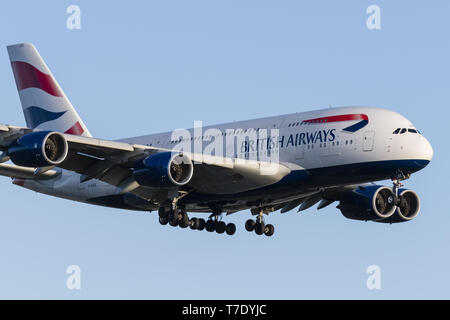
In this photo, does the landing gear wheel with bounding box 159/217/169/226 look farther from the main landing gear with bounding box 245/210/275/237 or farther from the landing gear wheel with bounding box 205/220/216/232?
the main landing gear with bounding box 245/210/275/237

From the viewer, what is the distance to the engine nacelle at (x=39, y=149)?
43594mm

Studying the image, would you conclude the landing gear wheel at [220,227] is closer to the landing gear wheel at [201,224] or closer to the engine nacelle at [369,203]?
the landing gear wheel at [201,224]

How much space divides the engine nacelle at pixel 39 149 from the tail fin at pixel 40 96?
1297cm

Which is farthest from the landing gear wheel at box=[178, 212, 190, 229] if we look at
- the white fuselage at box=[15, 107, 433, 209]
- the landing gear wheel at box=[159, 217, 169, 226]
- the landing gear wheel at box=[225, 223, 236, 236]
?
the white fuselage at box=[15, 107, 433, 209]

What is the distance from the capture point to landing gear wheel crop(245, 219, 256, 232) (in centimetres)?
5234

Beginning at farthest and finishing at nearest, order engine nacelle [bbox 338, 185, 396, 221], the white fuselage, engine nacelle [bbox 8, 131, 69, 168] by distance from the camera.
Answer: engine nacelle [bbox 338, 185, 396, 221] < the white fuselage < engine nacelle [bbox 8, 131, 69, 168]

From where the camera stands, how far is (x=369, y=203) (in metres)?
52.8

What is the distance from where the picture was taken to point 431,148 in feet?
153

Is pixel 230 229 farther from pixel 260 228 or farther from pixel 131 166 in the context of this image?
pixel 131 166

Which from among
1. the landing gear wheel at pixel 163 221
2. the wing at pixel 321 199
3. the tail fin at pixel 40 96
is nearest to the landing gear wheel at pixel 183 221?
the landing gear wheel at pixel 163 221

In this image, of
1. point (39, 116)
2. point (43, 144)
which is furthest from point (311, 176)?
point (39, 116)

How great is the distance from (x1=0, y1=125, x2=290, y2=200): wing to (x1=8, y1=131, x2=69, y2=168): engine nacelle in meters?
0.55

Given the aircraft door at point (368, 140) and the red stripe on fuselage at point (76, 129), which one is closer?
the aircraft door at point (368, 140)

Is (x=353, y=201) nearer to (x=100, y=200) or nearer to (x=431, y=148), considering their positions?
(x=431, y=148)
